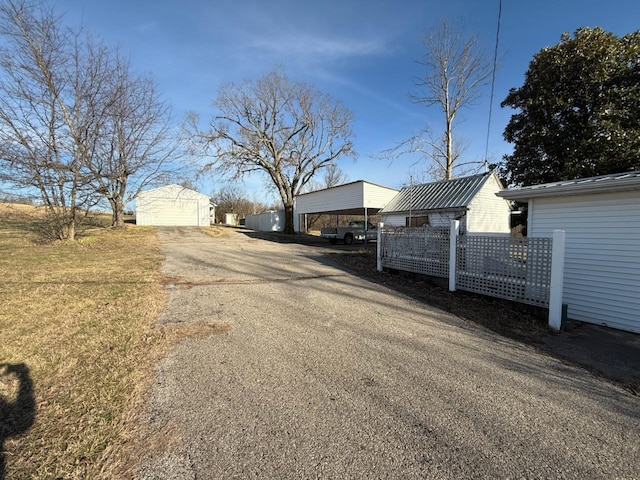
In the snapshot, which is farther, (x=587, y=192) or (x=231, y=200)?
(x=231, y=200)

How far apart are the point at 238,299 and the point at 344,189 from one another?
13.1 meters

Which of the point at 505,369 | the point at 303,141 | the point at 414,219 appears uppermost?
the point at 303,141

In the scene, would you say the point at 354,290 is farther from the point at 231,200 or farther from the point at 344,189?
the point at 231,200

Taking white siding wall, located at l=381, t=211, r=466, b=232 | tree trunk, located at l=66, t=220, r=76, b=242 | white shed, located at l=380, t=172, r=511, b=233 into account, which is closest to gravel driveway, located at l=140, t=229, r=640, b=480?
white siding wall, located at l=381, t=211, r=466, b=232

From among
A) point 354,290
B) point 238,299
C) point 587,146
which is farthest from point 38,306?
point 587,146

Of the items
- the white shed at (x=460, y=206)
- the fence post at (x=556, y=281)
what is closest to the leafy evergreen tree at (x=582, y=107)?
the white shed at (x=460, y=206)

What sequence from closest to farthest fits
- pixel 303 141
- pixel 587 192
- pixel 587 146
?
pixel 587 192 → pixel 587 146 → pixel 303 141

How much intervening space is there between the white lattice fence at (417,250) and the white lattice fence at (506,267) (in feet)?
1.59

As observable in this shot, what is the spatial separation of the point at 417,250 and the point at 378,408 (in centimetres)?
580

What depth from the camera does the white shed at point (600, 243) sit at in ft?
17.0

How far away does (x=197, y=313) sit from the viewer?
4.83m

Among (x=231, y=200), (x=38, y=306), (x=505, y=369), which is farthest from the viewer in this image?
(x=231, y=200)

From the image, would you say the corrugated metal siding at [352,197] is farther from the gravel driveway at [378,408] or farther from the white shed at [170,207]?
the white shed at [170,207]

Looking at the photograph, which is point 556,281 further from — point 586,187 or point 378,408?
point 378,408
